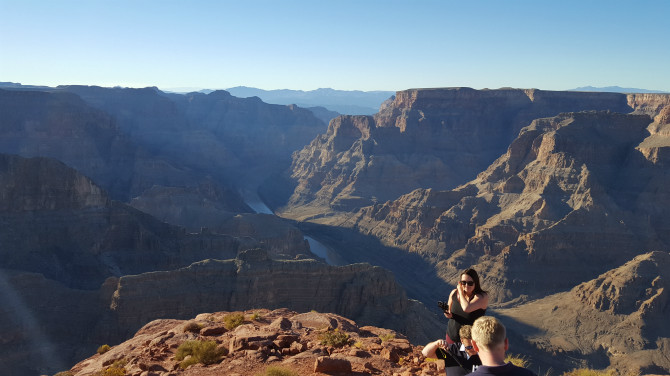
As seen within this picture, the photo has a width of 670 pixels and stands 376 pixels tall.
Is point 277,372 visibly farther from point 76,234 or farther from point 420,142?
point 420,142

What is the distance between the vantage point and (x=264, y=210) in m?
151

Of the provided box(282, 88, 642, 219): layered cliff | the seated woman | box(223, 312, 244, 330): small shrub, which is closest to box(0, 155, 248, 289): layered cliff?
box(223, 312, 244, 330): small shrub

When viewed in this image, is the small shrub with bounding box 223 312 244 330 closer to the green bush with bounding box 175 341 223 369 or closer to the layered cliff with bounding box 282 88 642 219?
the green bush with bounding box 175 341 223 369

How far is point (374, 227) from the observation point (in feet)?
384

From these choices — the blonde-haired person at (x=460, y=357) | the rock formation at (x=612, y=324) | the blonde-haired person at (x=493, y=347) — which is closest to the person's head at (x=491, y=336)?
the blonde-haired person at (x=493, y=347)

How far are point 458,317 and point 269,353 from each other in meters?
8.03

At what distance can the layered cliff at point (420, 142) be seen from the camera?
490 ft

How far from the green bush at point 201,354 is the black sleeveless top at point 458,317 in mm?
8768

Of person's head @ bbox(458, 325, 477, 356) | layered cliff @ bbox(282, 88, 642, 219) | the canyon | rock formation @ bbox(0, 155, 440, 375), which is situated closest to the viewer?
person's head @ bbox(458, 325, 477, 356)

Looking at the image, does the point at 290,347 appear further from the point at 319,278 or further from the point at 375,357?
the point at 319,278

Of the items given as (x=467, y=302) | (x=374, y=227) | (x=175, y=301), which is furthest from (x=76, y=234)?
(x=467, y=302)

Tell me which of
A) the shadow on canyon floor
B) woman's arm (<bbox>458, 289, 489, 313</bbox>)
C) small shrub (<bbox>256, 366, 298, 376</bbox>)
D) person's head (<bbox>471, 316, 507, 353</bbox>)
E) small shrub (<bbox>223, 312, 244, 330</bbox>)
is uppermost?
person's head (<bbox>471, 316, 507, 353</bbox>)

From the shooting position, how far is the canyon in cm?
4916

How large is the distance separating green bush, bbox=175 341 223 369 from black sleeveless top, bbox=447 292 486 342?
877cm
